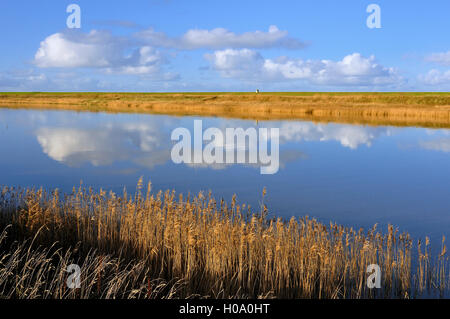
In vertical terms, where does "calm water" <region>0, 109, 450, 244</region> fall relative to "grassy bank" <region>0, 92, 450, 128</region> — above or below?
below

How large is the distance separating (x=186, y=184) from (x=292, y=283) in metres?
8.14

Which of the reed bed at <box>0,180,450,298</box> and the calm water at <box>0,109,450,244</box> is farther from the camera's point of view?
the calm water at <box>0,109,450,244</box>

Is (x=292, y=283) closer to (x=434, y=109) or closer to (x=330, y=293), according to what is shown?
(x=330, y=293)
